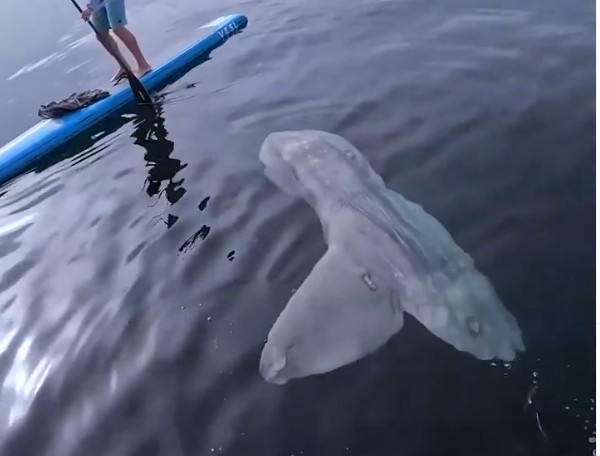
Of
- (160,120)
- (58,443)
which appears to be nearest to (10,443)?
(58,443)

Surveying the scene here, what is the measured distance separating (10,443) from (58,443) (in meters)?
0.40

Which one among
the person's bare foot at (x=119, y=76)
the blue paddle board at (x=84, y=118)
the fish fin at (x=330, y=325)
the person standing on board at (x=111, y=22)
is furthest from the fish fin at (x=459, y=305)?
the person's bare foot at (x=119, y=76)

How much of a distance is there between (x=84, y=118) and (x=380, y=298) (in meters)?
6.60

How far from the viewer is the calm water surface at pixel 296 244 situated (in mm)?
4160

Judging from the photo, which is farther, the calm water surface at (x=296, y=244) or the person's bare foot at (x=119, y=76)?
the person's bare foot at (x=119, y=76)

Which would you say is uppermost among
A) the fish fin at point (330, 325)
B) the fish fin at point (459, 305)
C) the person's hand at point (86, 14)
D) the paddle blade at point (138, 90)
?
the person's hand at point (86, 14)

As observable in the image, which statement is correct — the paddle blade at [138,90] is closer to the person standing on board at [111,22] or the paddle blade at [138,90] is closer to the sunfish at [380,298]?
the person standing on board at [111,22]

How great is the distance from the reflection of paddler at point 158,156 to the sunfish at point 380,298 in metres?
2.55

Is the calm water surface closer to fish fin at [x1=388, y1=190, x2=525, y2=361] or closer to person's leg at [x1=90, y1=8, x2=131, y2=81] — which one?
fish fin at [x1=388, y1=190, x2=525, y2=361]

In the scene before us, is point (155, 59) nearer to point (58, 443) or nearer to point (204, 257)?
point (204, 257)

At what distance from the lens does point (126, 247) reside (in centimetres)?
648

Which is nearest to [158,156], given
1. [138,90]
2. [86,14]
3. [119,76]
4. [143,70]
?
[138,90]

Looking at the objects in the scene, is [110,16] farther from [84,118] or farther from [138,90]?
[84,118]

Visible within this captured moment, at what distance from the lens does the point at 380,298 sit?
15.2 ft
